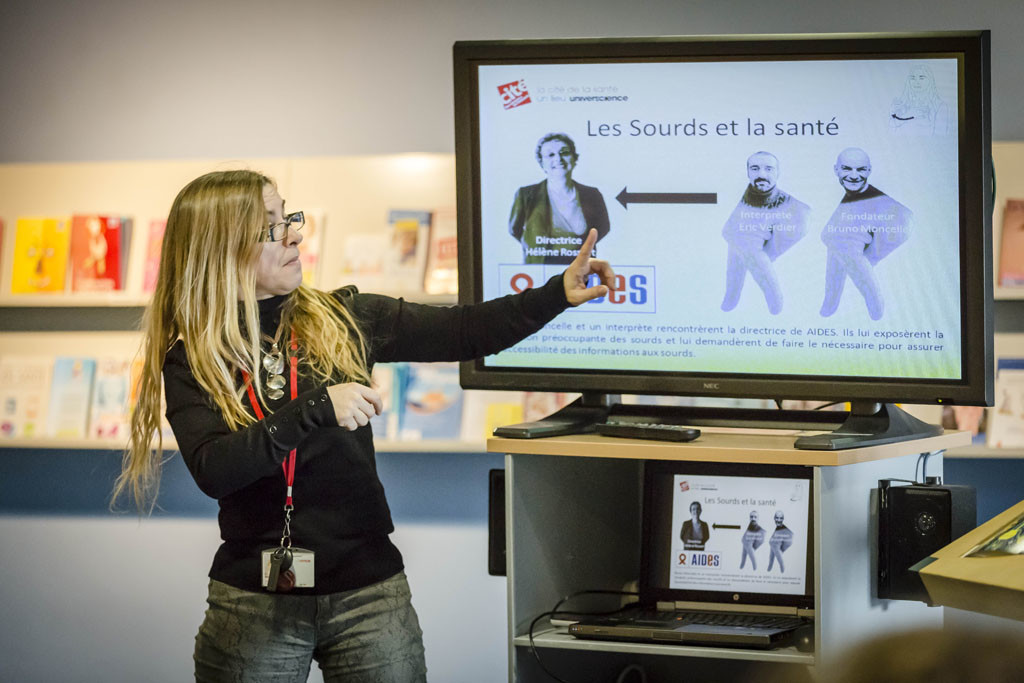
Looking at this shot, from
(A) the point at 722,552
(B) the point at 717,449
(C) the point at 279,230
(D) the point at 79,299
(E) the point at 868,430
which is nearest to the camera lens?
(B) the point at 717,449

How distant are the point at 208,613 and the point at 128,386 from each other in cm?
178

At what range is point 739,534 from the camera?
79.0 inches

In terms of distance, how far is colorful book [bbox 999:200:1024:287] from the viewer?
128 inches

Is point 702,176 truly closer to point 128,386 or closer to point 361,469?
point 361,469

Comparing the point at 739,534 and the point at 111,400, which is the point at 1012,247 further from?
the point at 111,400

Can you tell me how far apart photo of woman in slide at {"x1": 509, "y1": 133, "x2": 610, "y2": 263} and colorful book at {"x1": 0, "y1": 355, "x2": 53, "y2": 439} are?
2.28 meters

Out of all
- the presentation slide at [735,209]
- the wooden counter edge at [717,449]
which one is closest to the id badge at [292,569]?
the wooden counter edge at [717,449]

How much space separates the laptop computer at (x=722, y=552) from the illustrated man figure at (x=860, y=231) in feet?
1.12

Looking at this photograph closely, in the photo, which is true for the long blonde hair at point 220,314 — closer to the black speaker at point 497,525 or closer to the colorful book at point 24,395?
the black speaker at point 497,525

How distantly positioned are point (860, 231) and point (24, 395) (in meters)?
2.91

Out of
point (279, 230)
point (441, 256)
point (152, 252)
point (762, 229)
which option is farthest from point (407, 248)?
point (762, 229)

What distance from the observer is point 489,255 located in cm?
213

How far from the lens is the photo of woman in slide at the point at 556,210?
2061 millimetres

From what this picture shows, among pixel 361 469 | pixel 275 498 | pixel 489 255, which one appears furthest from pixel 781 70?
pixel 275 498
